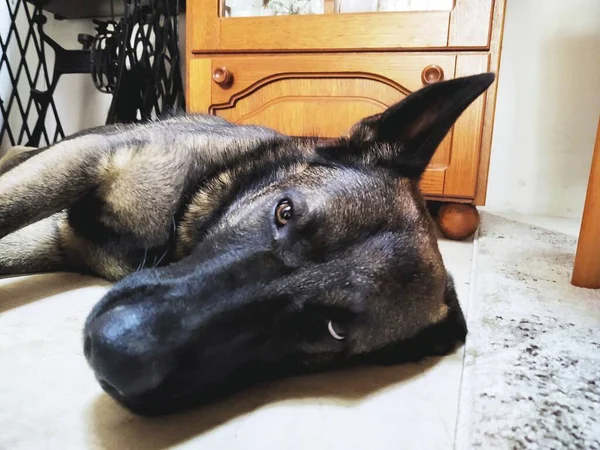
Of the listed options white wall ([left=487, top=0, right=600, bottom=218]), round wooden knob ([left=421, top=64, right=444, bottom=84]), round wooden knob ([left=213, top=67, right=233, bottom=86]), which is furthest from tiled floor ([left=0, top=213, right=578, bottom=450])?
white wall ([left=487, top=0, right=600, bottom=218])

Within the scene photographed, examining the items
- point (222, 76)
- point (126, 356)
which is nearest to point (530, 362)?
point (126, 356)

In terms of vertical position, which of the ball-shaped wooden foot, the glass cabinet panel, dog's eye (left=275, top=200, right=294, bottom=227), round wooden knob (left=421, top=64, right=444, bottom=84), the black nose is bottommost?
the ball-shaped wooden foot

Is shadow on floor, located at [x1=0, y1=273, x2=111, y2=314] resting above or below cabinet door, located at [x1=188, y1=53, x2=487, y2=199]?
below

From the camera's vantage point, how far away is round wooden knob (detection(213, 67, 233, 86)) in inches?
86.1

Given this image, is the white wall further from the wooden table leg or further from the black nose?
the black nose

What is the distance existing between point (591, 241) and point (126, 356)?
1382 millimetres

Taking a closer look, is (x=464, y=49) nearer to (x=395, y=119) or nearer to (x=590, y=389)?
(x=395, y=119)

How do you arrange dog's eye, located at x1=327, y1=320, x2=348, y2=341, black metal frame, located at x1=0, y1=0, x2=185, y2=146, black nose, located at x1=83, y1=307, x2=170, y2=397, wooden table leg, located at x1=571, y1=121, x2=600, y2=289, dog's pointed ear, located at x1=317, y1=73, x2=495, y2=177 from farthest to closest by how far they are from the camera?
black metal frame, located at x1=0, y1=0, x2=185, y2=146
wooden table leg, located at x1=571, y1=121, x2=600, y2=289
dog's pointed ear, located at x1=317, y1=73, x2=495, y2=177
dog's eye, located at x1=327, y1=320, x2=348, y2=341
black nose, located at x1=83, y1=307, x2=170, y2=397

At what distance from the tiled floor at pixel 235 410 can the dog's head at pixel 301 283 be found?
0.03 meters

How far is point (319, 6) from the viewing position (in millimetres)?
2152

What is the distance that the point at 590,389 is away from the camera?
33.9 inches

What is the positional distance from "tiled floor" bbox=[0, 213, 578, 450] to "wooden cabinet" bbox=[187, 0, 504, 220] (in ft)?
3.98

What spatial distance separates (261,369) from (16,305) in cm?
59

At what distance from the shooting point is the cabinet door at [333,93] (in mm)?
1996
